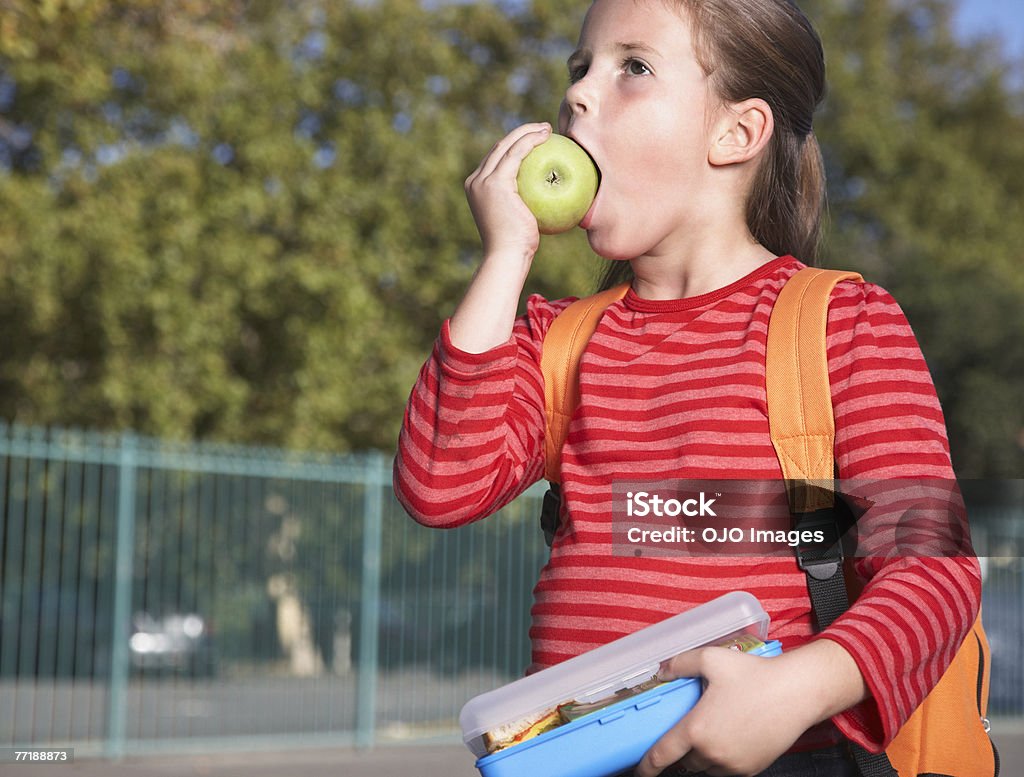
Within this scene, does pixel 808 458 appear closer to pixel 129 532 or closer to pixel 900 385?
pixel 900 385

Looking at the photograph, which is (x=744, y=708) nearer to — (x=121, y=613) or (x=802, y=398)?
(x=802, y=398)

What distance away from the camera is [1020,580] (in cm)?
1634

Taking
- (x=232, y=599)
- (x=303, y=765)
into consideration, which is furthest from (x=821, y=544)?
(x=232, y=599)

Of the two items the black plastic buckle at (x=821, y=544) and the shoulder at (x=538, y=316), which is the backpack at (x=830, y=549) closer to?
the black plastic buckle at (x=821, y=544)

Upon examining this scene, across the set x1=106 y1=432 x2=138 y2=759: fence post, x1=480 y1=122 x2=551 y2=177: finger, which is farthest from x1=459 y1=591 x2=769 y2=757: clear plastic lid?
x1=106 y1=432 x2=138 y2=759: fence post

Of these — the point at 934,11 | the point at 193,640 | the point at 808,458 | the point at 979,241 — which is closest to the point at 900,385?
the point at 808,458

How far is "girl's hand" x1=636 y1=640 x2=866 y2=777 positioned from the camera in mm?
1368

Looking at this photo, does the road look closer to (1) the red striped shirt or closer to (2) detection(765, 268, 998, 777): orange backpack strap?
(1) the red striped shirt

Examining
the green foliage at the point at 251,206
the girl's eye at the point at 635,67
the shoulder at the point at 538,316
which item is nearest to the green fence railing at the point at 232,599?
the green foliage at the point at 251,206

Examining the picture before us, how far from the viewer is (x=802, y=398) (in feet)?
5.52

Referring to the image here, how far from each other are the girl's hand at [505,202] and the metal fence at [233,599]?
8.58m

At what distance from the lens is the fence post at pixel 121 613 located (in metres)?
9.81

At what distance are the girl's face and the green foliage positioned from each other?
32.7 feet

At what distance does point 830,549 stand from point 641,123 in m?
0.62
